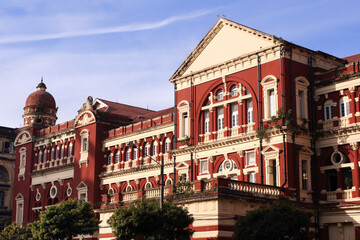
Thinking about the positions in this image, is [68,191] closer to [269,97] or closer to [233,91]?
[233,91]

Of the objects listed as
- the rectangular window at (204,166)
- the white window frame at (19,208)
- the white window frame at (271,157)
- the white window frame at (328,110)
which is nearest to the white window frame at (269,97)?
the white window frame at (271,157)

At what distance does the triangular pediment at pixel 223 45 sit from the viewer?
3959cm

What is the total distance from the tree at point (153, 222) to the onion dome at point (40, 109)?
38232 mm

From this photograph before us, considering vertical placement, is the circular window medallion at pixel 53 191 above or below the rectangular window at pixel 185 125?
below

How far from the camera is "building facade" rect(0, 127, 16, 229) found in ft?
252

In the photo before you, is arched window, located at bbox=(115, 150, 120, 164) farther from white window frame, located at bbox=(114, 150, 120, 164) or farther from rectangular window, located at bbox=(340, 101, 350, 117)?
rectangular window, located at bbox=(340, 101, 350, 117)

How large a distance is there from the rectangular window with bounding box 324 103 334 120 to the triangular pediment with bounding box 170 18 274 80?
546 cm

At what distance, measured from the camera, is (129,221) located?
3109 cm

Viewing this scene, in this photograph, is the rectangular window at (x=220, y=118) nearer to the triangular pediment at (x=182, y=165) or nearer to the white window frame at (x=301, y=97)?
the triangular pediment at (x=182, y=165)

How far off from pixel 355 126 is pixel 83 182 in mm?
28361

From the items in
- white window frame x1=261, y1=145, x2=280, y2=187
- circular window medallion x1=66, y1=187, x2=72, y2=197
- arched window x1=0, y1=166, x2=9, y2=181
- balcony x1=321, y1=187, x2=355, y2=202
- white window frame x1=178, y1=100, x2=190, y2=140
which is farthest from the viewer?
arched window x1=0, y1=166, x2=9, y2=181

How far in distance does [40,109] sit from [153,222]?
41.2m

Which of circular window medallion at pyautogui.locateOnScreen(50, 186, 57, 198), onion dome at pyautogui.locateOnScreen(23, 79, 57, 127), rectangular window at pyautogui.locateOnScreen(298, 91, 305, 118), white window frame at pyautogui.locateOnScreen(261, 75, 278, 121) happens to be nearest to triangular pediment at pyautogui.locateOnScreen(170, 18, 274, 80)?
white window frame at pyautogui.locateOnScreen(261, 75, 278, 121)

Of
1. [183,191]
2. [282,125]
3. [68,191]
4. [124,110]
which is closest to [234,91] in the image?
[282,125]
